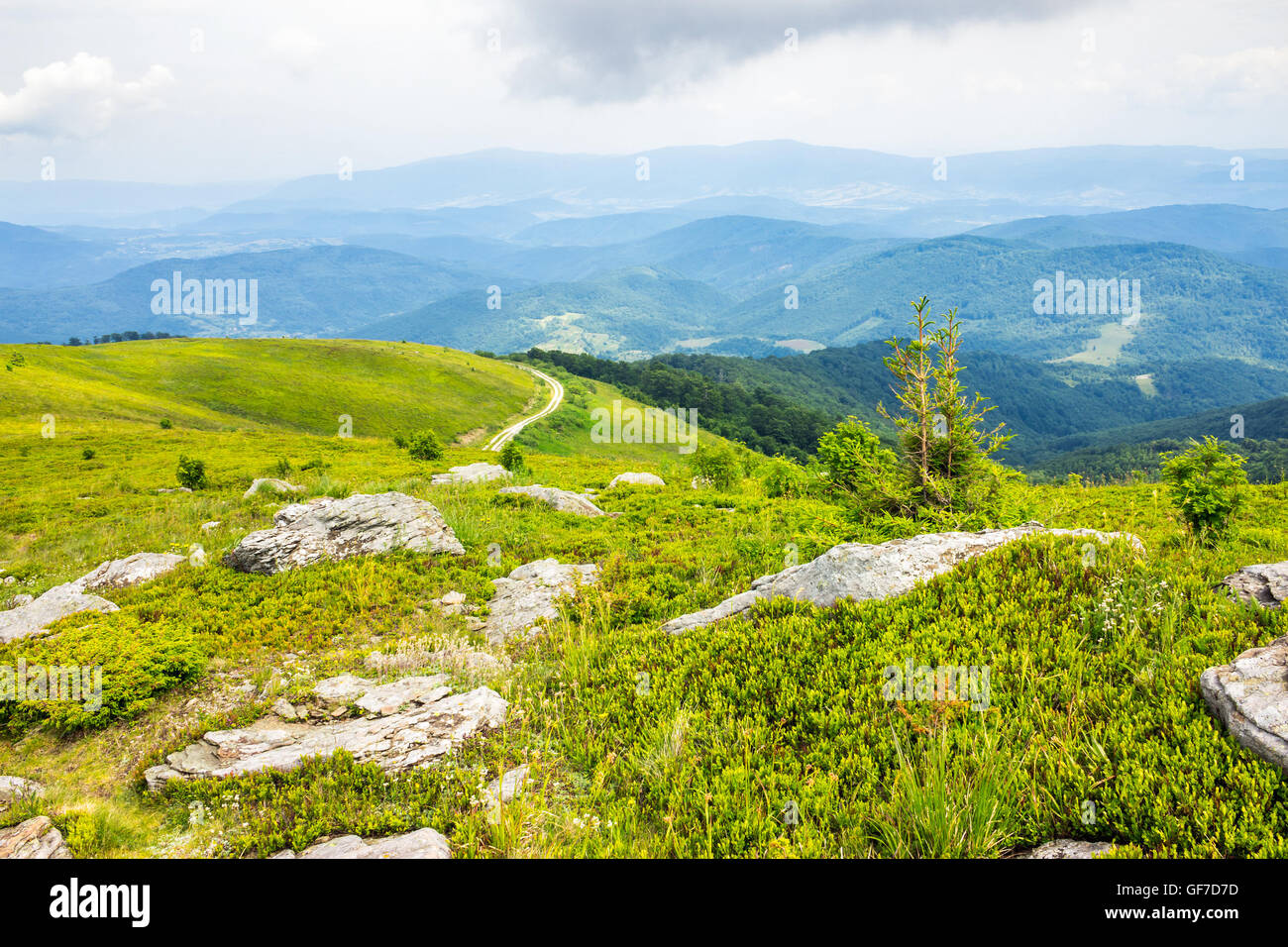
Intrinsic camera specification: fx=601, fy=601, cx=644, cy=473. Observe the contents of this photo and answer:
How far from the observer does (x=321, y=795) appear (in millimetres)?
5523

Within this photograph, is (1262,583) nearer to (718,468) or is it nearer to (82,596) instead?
(82,596)

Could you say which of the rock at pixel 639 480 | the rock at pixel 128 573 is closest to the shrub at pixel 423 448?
the rock at pixel 639 480

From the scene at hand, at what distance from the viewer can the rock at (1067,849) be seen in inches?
165

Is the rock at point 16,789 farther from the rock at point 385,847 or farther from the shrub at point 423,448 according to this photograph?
the shrub at point 423,448

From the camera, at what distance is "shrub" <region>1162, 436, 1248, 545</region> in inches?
471

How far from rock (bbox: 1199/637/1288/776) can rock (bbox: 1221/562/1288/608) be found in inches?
65.7

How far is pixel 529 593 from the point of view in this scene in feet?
38.8

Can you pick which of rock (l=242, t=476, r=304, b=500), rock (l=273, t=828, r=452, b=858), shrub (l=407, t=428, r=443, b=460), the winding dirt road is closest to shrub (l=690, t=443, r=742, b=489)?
rock (l=242, t=476, r=304, b=500)

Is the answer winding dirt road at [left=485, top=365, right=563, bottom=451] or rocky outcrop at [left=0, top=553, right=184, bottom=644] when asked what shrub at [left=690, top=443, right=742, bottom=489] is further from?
winding dirt road at [left=485, top=365, right=563, bottom=451]

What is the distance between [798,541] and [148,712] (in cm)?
1085

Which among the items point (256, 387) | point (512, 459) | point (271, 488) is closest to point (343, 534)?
point (271, 488)
